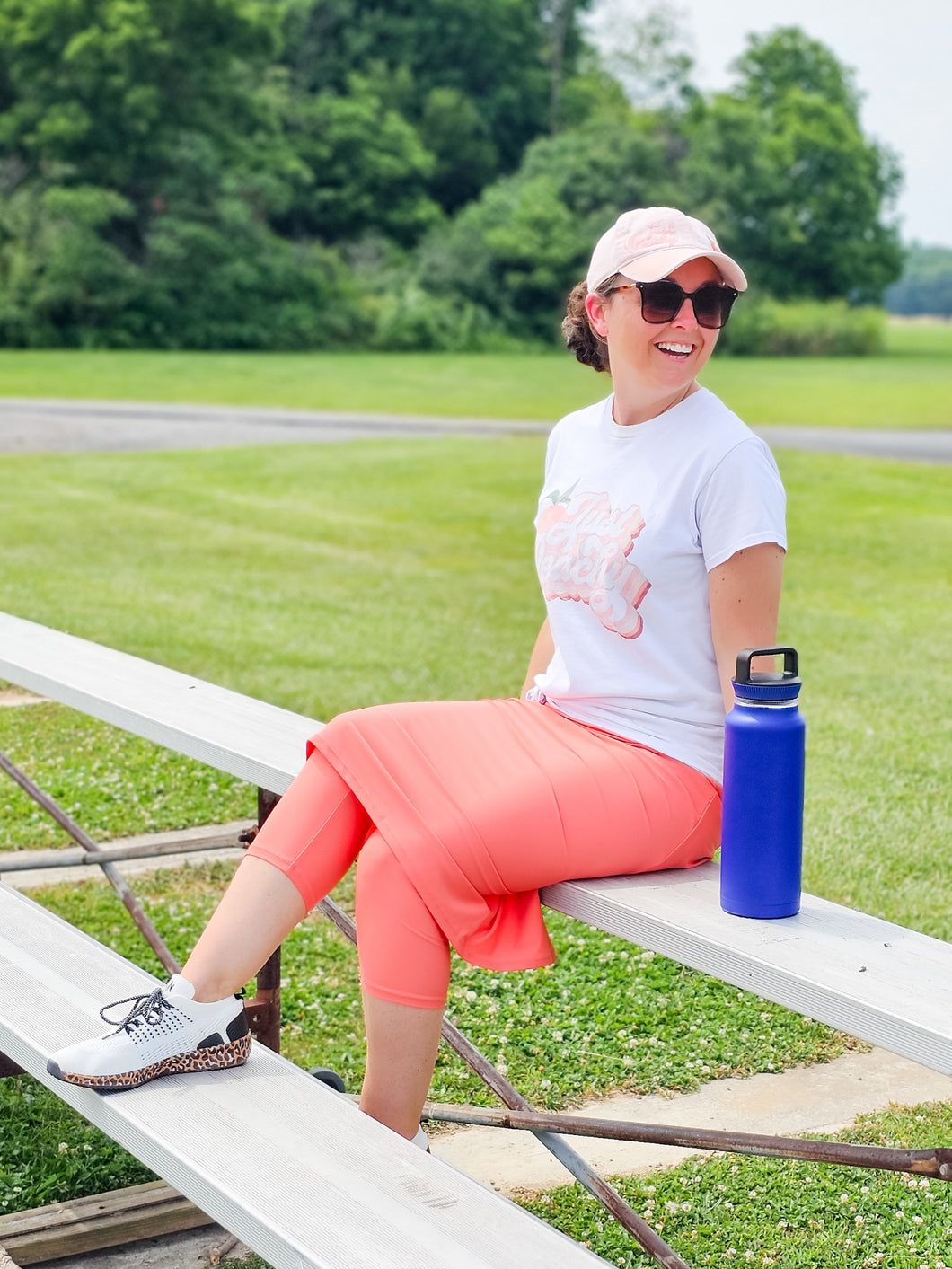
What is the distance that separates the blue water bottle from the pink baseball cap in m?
0.75

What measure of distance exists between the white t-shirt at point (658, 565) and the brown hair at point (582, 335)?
1.00 ft

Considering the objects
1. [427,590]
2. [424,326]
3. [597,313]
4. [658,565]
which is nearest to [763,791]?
[658,565]

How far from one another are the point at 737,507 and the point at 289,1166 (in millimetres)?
1262

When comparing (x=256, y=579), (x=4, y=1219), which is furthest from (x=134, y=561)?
(x=4, y=1219)

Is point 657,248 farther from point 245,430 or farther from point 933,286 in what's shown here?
point 933,286

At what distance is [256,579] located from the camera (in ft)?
33.8

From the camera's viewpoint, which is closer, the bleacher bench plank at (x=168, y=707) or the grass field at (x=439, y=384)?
the bleacher bench plank at (x=168, y=707)

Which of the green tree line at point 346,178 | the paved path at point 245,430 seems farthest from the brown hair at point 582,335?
the green tree line at point 346,178

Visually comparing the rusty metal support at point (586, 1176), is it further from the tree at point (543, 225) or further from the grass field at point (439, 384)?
the tree at point (543, 225)

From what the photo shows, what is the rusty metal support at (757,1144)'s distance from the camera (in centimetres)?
215

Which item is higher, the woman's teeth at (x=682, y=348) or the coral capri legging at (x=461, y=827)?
the woman's teeth at (x=682, y=348)

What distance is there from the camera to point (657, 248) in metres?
2.72

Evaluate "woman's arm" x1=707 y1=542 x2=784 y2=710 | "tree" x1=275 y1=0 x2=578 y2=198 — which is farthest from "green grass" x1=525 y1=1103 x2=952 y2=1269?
"tree" x1=275 y1=0 x2=578 y2=198

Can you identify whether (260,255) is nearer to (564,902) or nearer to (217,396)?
(217,396)
